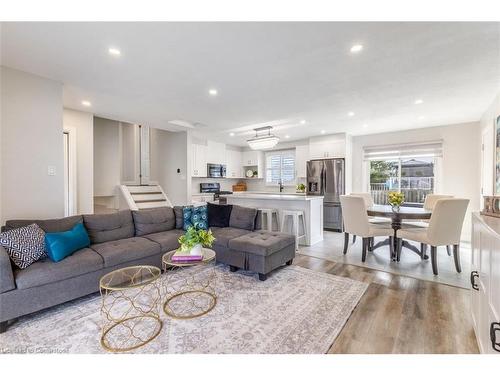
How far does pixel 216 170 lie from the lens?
6.96 metres

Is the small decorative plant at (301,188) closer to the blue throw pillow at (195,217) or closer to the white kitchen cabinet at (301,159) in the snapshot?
the white kitchen cabinet at (301,159)

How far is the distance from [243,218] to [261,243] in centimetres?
94

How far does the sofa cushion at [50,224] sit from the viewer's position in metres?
2.44

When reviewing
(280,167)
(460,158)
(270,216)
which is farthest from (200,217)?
(460,158)

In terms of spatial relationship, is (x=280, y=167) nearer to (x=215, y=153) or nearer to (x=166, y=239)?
(x=215, y=153)

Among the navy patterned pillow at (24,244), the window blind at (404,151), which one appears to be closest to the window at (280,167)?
the window blind at (404,151)

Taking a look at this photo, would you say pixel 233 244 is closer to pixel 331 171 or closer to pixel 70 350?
pixel 70 350

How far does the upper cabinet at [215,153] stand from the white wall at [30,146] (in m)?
3.94

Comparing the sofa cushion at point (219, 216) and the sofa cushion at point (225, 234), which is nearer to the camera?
the sofa cushion at point (225, 234)

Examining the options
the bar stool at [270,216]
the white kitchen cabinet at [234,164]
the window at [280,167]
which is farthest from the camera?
the white kitchen cabinet at [234,164]

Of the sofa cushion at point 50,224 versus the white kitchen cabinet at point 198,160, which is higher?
the white kitchen cabinet at point 198,160

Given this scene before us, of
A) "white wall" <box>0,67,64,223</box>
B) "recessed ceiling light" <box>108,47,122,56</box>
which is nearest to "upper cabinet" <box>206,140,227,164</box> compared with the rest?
"white wall" <box>0,67,64,223</box>

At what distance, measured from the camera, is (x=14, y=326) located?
199 cm
